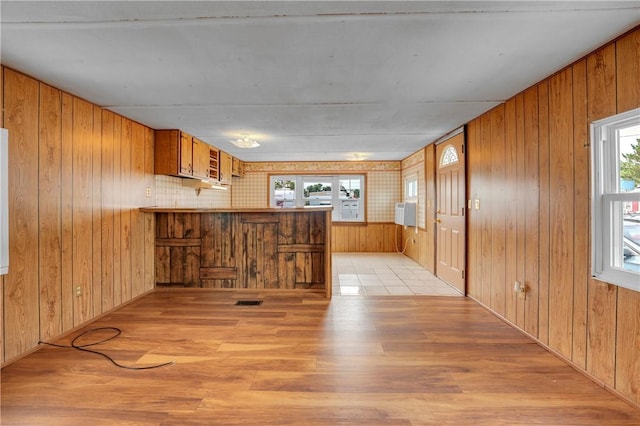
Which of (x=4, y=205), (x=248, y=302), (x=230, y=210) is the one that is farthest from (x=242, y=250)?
(x=4, y=205)

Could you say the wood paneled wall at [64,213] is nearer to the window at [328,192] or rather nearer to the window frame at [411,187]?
the window at [328,192]

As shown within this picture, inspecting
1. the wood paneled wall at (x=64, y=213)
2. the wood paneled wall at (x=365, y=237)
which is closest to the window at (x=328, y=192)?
the wood paneled wall at (x=365, y=237)

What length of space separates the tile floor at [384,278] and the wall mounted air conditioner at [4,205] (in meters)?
3.11

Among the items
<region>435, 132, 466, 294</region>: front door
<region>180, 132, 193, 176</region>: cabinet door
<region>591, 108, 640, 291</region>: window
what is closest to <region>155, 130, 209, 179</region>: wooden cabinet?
<region>180, 132, 193, 176</region>: cabinet door

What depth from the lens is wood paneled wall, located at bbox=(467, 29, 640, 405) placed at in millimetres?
1829

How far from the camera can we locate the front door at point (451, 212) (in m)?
3.97

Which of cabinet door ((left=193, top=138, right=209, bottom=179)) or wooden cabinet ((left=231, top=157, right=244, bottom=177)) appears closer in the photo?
cabinet door ((left=193, top=138, right=209, bottom=179))

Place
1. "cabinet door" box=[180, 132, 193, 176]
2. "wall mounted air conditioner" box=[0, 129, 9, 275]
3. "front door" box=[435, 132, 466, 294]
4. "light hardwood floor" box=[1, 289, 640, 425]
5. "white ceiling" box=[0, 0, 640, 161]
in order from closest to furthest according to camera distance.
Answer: "white ceiling" box=[0, 0, 640, 161], "light hardwood floor" box=[1, 289, 640, 425], "wall mounted air conditioner" box=[0, 129, 9, 275], "front door" box=[435, 132, 466, 294], "cabinet door" box=[180, 132, 193, 176]

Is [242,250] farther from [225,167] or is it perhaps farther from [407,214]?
[407,214]

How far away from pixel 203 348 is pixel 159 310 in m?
1.24

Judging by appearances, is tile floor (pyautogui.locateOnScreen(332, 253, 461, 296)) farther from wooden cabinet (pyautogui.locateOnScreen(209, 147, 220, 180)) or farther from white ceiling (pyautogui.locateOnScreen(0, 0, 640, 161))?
wooden cabinet (pyautogui.locateOnScreen(209, 147, 220, 180))

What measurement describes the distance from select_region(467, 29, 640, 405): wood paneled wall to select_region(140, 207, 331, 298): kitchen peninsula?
2.08m

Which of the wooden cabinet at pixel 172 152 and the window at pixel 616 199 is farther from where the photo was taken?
the wooden cabinet at pixel 172 152

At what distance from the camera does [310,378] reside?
2021 mm
